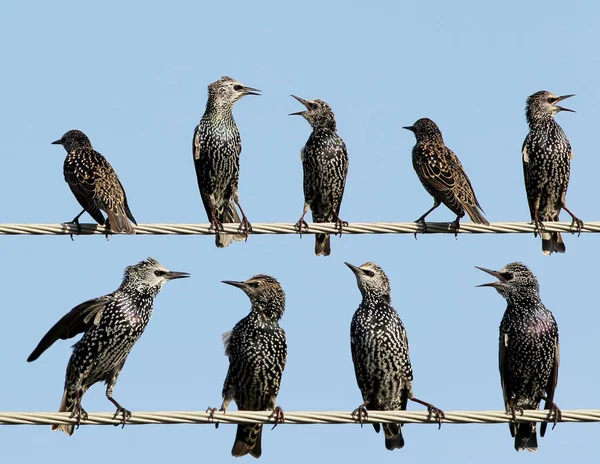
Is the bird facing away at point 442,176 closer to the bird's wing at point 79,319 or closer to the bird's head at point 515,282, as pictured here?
the bird's head at point 515,282

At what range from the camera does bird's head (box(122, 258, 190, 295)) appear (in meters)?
11.4

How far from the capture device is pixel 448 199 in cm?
1270

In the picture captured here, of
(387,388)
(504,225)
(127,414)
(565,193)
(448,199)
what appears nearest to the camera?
(127,414)

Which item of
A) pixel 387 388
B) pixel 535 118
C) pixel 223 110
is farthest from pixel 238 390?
pixel 535 118

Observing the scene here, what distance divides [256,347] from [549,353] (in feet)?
7.29

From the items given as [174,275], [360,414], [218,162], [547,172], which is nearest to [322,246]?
[218,162]

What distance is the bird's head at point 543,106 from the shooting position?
46.3 feet

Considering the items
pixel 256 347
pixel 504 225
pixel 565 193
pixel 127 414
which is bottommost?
pixel 127 414

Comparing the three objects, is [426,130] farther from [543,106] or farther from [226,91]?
[226,91]

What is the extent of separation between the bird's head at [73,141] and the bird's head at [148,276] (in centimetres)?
202

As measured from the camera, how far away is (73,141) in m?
13.2

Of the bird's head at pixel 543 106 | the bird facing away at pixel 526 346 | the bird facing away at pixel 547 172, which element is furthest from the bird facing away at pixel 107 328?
the bird's head at pixel 543 106

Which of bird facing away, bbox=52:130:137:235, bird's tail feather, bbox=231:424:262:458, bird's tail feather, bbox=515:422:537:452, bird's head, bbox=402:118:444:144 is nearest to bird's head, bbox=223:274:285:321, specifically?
bird's tail feather, bbox=231:424:262:458

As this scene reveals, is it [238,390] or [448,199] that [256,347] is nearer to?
[238,390]
